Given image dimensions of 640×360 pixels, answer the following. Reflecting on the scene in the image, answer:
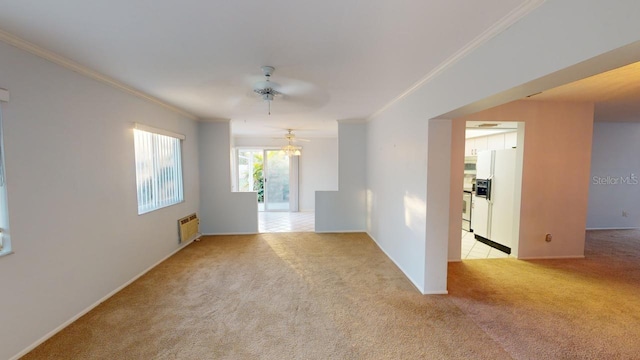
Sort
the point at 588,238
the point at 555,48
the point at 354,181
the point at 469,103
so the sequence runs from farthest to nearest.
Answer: the point at 354,181 → the point at 588,238 → the point at 469,103 → the point at 555,48

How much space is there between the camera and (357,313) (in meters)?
2.50

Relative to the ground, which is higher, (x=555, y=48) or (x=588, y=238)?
(x=555, y=48)

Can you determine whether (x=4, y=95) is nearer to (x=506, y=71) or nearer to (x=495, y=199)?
(x=506, y=71)

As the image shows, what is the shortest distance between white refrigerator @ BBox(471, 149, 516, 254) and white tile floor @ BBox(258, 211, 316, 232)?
134 inches

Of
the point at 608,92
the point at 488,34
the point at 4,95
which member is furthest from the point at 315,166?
the point at 4,95

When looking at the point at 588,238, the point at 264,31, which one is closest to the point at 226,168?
the point at 264,31

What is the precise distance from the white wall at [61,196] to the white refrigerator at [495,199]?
5.52 meters

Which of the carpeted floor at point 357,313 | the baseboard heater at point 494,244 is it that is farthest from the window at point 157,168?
the baseboard heater at point 494,244

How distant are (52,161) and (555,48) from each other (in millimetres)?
3667

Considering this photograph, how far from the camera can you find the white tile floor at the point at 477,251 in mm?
4062

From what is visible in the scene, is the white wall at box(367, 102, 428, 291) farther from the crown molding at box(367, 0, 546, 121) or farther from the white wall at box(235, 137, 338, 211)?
the white wall at box(235, 137, 338, 211)

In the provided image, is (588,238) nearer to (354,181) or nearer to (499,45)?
(354,181)

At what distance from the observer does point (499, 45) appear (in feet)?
5.59

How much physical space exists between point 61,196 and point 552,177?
240 inches
